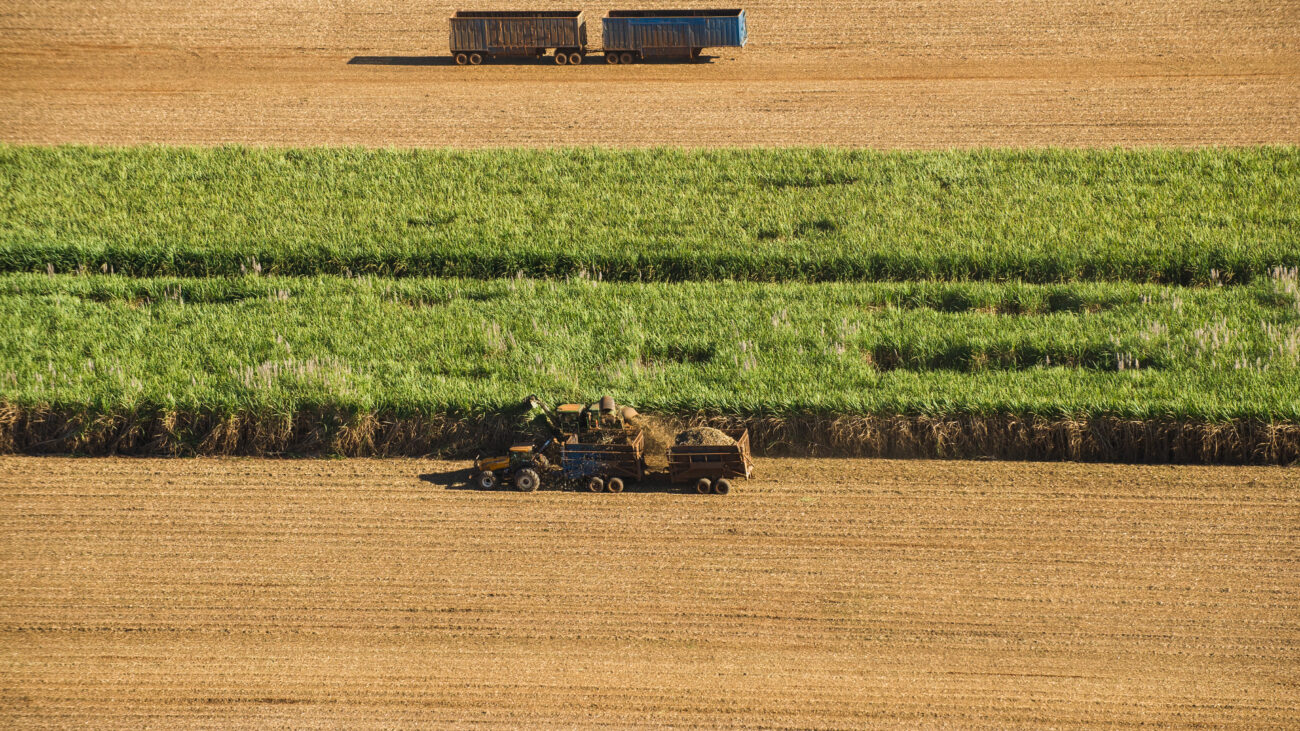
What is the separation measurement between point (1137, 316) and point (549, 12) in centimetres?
2259

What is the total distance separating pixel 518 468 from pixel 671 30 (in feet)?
77.5

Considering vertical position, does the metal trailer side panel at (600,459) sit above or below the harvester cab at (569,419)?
below

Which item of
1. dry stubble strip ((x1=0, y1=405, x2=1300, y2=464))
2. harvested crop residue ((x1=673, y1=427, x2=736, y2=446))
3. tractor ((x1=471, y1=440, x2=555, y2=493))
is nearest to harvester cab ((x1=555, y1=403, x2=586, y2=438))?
tractor ((x1=471, y1=440, x2=555, y2=493))

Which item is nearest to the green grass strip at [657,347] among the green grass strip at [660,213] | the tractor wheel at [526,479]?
the tractor wheel at [526,479]

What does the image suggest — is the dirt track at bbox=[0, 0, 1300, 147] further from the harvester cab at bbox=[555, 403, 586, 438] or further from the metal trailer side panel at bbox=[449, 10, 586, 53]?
the harvester cab at bbox=[555, 403, 586, 438]

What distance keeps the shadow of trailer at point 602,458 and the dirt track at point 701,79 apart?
1654 centimetres

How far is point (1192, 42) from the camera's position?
36.8m

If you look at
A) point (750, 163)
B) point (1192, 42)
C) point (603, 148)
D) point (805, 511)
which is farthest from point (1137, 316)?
point (1192, 42)

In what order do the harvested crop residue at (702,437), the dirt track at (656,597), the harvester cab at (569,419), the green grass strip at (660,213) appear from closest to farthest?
the dirt track at (656,597)
the harvested crop residue at (702,437)
the harvester cab at (569,419)
the green grass strip at (660,213)

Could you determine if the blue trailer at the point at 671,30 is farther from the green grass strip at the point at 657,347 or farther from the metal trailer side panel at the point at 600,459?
the metal trailer side panel at the point at 600,459

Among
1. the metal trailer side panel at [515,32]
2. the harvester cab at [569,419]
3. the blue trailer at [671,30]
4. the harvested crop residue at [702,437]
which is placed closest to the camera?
the harvested crop residue at [702,437]

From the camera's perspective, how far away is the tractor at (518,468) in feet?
50.1

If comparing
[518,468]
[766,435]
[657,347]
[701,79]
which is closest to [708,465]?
[766,435]

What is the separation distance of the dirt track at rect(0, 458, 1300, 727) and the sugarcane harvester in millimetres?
275
